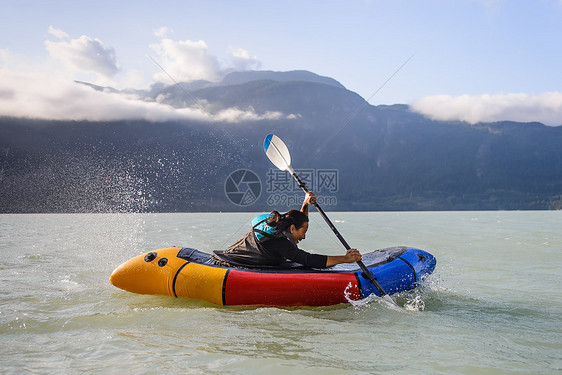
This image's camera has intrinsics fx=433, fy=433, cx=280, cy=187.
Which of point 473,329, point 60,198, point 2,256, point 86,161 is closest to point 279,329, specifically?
point 473,329

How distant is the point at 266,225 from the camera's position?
6.15m

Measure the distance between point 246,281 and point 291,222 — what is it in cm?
103

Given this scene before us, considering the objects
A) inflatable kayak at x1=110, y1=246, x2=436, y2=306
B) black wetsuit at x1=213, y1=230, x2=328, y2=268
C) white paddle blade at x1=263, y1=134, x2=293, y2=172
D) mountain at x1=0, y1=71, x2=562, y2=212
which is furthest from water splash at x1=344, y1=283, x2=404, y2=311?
mountain at x1=0, y1=71, x2=562, y2=212

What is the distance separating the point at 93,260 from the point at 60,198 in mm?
117408

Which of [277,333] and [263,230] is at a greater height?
[263,230]

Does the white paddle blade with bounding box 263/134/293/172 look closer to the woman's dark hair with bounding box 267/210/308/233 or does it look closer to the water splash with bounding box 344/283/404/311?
the woman's dark hair with bounding box 267/210/308/233

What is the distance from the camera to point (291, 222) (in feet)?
20.2

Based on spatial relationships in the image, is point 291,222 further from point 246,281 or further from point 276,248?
point 246,281

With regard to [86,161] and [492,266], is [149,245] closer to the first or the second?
[492,266]

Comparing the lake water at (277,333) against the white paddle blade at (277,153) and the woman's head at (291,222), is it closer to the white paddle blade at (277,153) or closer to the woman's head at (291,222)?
the woman's head at (291,222)

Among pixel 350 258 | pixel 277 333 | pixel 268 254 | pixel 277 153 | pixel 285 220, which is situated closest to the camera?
pixel 277 333

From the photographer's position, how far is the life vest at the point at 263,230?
6105mm

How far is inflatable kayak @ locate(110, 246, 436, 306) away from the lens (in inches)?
235

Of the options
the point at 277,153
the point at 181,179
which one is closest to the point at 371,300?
the point at 277,153
